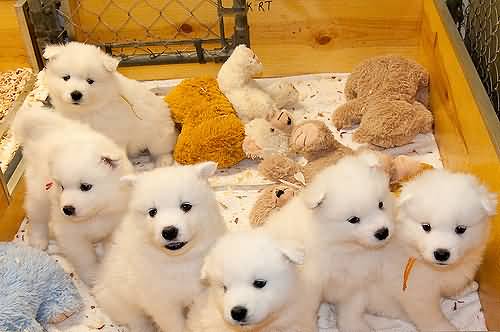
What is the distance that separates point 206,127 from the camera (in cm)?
253

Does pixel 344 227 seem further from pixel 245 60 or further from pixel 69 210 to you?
pixel 245 60

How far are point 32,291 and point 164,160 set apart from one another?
32.4 inches

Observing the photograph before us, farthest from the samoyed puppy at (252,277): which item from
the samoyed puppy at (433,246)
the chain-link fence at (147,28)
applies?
the chain-link fence at (147,28)

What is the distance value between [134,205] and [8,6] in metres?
1.64

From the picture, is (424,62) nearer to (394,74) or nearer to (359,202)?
(394,74)

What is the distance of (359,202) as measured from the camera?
1757 mm

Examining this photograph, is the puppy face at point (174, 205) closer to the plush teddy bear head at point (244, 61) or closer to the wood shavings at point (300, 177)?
the wood shavings at point (300, 177)

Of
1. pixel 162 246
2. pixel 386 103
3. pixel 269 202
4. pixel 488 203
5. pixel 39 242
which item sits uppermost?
pixel 488 203

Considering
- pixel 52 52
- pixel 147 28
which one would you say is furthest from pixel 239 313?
pixel 147 28

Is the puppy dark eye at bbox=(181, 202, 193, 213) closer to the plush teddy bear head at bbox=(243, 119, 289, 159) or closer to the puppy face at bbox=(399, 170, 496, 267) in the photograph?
the puppy face at bbox=(399, 170, 496, 267)

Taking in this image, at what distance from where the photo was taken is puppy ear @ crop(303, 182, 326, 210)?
5.74 feet

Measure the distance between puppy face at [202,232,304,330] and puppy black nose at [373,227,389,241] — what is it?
258 millimetres

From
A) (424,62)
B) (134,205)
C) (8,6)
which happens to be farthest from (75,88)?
(424,62)

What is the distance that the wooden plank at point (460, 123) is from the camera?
74.7 inches
